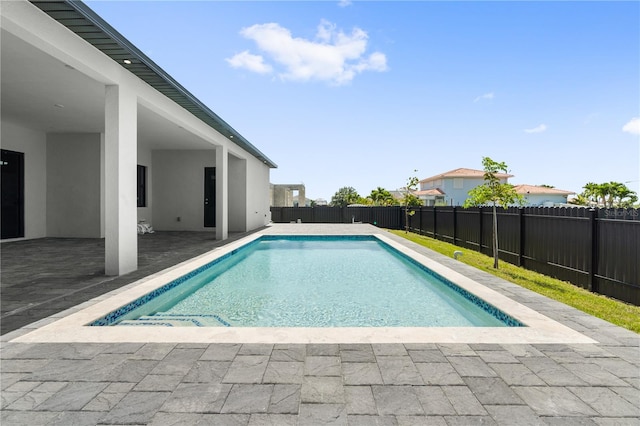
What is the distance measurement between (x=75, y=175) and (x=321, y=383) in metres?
11.4

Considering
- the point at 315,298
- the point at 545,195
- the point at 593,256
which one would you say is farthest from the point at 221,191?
the point at 545,195

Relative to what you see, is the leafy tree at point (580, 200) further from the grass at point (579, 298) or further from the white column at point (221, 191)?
the white column at point (221, 191)

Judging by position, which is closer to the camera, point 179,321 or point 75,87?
point 179,321

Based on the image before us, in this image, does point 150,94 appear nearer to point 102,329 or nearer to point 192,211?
point 102,329

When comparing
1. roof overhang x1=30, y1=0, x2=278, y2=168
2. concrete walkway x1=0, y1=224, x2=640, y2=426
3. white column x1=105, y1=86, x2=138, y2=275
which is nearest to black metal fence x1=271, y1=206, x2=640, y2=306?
concrete walkway x1=0, y1=224, x2=640, y2=426

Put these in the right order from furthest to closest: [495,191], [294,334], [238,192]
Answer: [238,192]
[495,191]
[294,334]

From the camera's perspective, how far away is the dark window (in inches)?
472

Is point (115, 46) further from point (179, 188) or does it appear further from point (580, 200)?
point (580, 200)

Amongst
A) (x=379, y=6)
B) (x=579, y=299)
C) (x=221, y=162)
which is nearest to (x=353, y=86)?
(x=379, y=6)

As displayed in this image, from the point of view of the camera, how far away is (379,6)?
7980 mm

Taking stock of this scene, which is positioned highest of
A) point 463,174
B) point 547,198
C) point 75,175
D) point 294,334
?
point 463,174

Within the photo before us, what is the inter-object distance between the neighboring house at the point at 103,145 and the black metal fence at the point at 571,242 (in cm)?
728

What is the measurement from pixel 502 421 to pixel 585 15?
11.2 meters

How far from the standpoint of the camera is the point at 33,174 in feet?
31.8
